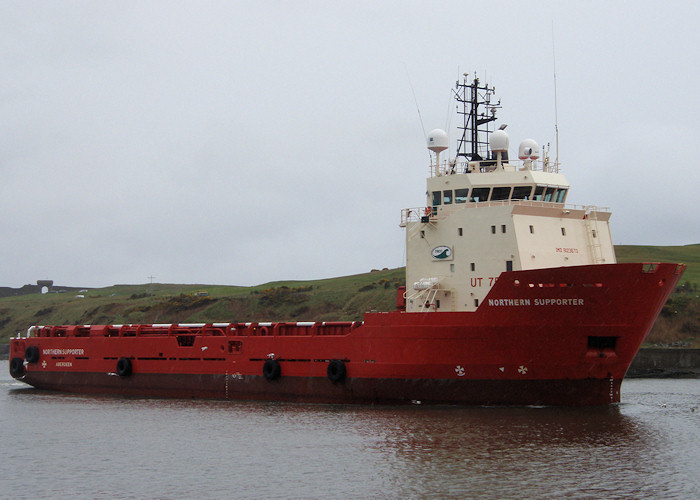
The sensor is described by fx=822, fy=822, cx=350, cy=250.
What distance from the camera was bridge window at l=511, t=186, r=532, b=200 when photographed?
25.0m

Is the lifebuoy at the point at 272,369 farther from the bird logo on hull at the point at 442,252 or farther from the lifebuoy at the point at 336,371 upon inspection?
the bird logo on hull at the point at 442,252

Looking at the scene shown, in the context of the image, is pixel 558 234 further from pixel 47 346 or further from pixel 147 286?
pixel 147 286

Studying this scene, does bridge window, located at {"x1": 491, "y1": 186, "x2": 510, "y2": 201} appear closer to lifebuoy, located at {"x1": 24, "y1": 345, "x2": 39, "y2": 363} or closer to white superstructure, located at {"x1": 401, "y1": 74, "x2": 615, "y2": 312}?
white superstructure, located at {"x1": 401, "y1": 74, "x2": 615, "y2": 312}

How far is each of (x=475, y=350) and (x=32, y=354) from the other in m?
20.2

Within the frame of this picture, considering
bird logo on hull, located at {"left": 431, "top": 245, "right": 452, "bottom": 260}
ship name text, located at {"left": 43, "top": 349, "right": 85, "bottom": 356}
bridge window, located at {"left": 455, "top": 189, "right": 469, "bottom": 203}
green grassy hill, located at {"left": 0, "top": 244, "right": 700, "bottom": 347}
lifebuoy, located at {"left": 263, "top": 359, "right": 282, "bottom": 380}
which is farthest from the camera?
green grassy hill, located at {"left": 0, "top": 244, "right": 700, "bottom": 347}

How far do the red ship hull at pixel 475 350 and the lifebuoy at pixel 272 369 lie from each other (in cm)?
3

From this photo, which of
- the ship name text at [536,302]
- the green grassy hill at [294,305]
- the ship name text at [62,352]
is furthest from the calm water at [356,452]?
the green grassy hill at [294,305]

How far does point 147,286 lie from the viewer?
343ft

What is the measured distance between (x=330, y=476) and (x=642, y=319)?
10251 millimetres

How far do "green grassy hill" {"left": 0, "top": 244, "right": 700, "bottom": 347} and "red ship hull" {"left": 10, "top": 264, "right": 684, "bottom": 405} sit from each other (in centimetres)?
2410

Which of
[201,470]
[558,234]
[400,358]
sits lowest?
[201,470]

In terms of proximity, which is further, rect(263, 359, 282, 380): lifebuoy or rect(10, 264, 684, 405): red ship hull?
rect(263, 359, 282, 380): lifebuoy

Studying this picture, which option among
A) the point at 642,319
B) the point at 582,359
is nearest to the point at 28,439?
the point at 582,359

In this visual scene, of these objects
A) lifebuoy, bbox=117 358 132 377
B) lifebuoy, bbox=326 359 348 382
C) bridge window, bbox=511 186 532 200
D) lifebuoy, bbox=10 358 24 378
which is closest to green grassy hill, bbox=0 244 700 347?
bridge window, bbox=511 186 532 200
